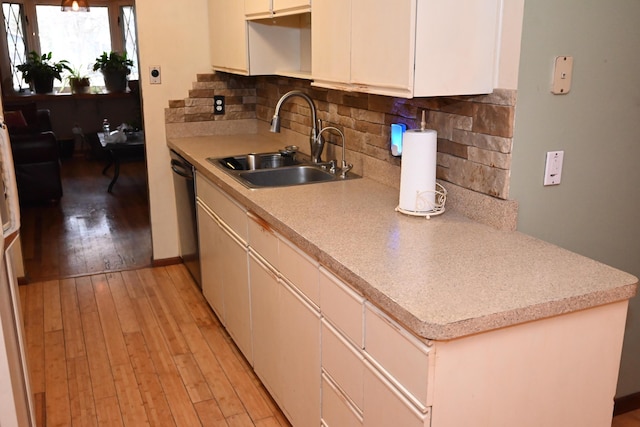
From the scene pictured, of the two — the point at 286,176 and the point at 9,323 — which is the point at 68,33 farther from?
the point at 9,323

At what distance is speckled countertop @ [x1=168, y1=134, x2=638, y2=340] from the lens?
59.1 inches

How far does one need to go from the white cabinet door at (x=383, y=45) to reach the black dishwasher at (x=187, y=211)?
160 cm

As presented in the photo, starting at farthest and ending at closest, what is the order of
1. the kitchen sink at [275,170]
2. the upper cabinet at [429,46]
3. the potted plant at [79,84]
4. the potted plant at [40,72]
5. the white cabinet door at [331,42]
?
the potted plant at [79,84] < the potted plant at [40,72] < the kitchen sink at [275,170] < the white cabinet door at [331,42] < the upper cabinet at [429,46]

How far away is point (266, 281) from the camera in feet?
8.26

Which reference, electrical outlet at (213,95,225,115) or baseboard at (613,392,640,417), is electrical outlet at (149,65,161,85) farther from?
baseboard at (613,392,640,417)

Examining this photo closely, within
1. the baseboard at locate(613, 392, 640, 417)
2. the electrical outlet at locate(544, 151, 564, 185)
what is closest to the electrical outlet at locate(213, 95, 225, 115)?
the electrical outlet at locate(544, 151, 564, 185)

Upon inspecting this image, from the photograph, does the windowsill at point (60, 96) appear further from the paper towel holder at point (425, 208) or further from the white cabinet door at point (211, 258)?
the paper towel holder at point (425, 208)

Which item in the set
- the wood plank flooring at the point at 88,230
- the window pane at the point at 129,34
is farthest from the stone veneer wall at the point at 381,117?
the window pane at the point at 129,34

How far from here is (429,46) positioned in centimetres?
196

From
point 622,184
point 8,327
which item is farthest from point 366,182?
point 8,327

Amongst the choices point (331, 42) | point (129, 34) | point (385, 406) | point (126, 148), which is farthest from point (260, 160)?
point (129, 34)

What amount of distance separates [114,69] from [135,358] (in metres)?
6.71

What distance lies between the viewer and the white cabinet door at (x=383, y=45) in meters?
1.96

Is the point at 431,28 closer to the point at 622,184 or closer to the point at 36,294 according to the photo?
the point at 622,184
